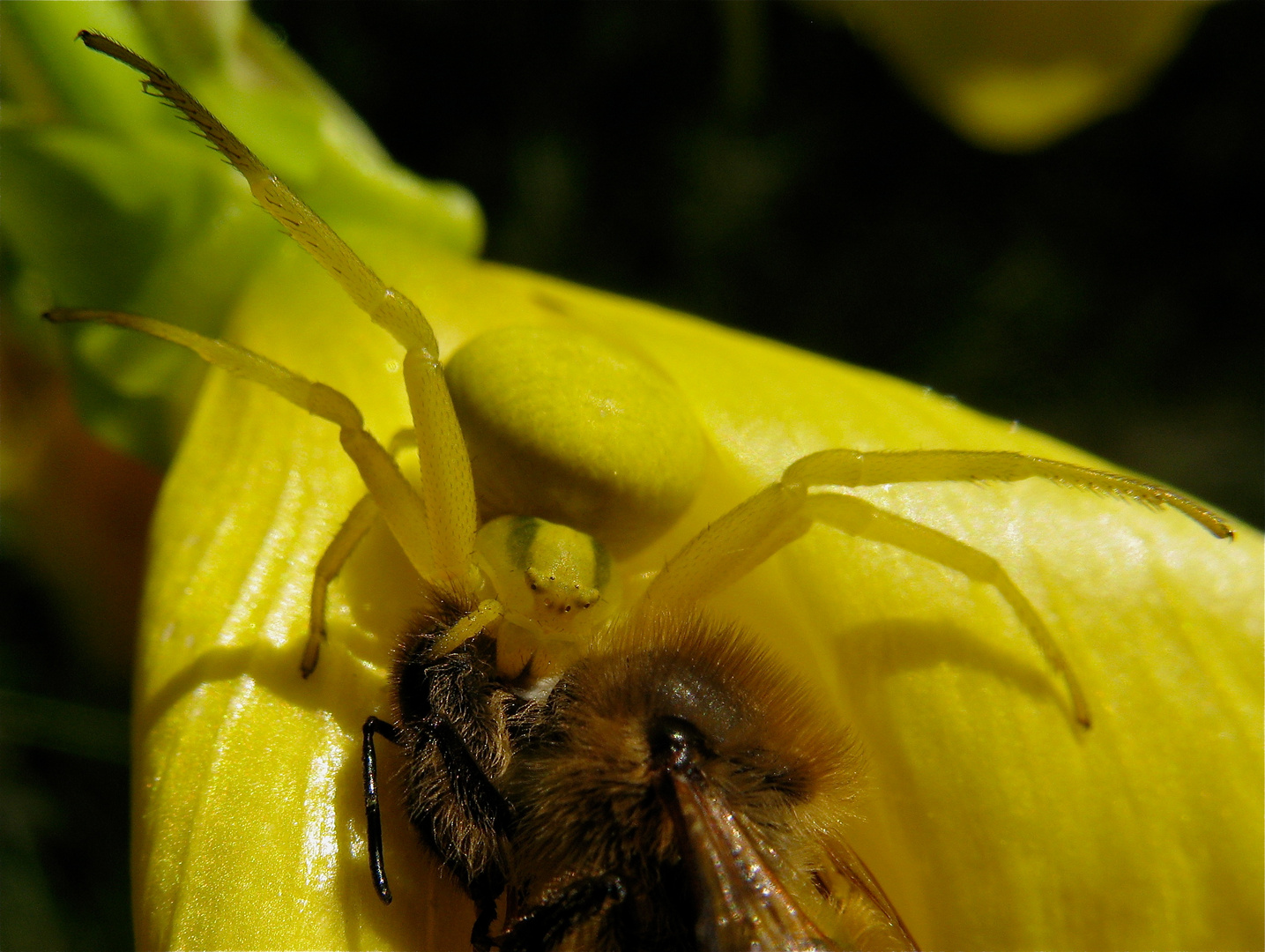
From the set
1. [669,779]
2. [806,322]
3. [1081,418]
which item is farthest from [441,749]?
[1081,418]

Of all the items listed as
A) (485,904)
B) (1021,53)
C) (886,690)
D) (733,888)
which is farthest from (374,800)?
(1021,53)

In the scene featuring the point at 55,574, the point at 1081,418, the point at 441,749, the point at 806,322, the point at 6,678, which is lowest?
the point at 6,678

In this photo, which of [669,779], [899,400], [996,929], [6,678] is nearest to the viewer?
[669,779]

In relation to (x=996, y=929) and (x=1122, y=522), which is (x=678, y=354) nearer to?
(x=1122, y=522)

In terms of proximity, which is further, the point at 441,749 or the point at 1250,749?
the point at 1250,749

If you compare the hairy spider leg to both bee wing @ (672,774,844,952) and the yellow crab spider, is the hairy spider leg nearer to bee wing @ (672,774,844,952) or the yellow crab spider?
the yellow crab spider

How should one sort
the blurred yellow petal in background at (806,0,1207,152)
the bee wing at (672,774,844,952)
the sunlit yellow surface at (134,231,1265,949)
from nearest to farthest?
the bee wing at (672,774,844,952) < the sunlit yellow surface at (134,231,1265,949) < the blurred yellow petal in background at (806,0,1207,152)

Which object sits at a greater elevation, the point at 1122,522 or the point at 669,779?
the point at 1122,522

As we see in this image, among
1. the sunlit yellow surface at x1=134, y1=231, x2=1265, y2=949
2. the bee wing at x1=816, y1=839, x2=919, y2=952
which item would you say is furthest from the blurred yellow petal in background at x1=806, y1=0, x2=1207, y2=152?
the bee wing at x1=816, y1=839, x2=919, y2=952
